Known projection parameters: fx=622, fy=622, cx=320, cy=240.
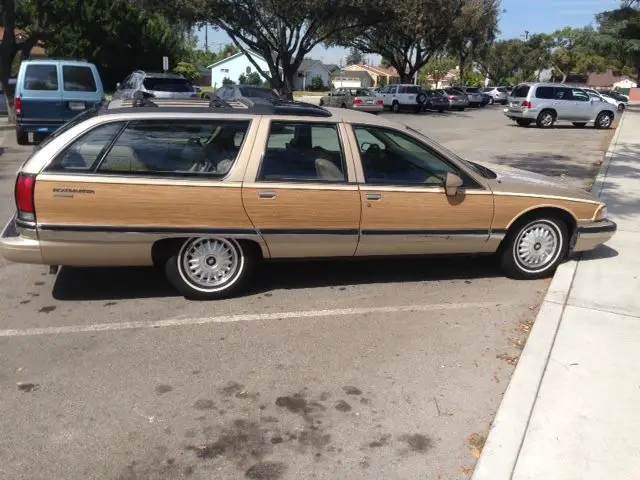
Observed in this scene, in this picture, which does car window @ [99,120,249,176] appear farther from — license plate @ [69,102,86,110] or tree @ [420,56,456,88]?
tree @ [420,56,456,88]

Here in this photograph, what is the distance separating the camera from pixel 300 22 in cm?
2778

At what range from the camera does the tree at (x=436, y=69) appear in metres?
91.9

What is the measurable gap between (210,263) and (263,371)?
1296mm

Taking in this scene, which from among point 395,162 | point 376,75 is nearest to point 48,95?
point 395,162

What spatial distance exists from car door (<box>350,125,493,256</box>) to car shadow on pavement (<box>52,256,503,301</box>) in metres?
0.26

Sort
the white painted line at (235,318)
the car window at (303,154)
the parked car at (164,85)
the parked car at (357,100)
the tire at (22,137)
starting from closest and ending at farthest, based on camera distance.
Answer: the white painted line at (235,318) < the car window at (303,154) < the tire at (22,137) < the parked car at (164,85) < the parked car at (357,100)

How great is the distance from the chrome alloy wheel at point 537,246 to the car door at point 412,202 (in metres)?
0.44

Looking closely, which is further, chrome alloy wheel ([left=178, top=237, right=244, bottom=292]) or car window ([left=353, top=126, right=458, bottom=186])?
car window ([left=353, top=126, right=458, bottom=186])

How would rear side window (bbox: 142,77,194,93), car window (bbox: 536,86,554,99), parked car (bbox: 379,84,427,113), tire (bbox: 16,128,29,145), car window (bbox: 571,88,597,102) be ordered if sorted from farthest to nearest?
parked car (bbox: 379,84,427,113) → car window (bbox: 571,88,597,102) → car window (bbox: 536,86,554,99) → rear side window (bbox: 142,77,194,93) → tire (bbox: 16,128,29,145)

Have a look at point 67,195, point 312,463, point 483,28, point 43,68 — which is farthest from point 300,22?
point 312,463

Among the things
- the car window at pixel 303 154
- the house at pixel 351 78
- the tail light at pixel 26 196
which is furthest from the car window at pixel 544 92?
the house at pixel 351 78

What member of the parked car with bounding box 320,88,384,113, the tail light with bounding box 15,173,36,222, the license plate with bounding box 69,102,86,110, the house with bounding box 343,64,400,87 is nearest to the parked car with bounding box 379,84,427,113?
the parked car with bounding box 320,88,384,113

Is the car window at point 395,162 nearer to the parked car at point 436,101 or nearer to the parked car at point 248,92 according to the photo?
the parked car at point 248,92

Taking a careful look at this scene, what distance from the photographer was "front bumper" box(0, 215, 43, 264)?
458 cm
